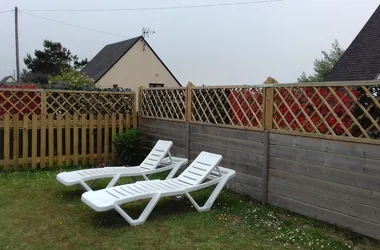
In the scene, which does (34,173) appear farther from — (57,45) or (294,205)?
(57,45)

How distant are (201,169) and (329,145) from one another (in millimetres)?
1755

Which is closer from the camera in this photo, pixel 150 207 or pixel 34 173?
pixel 150 207

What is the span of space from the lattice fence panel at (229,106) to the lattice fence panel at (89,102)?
2569 millimetres

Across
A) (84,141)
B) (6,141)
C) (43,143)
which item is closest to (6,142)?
(6,141)

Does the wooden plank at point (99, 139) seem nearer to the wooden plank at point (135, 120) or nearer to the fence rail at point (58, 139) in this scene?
the fence rail at point (58, 139)

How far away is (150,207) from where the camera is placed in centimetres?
419

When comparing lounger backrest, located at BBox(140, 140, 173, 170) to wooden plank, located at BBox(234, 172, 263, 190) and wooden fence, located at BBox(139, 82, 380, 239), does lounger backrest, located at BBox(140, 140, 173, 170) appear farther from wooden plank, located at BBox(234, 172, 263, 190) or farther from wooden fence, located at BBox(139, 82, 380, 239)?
wooden plank, located at BBox(234, 172, 263, 190)

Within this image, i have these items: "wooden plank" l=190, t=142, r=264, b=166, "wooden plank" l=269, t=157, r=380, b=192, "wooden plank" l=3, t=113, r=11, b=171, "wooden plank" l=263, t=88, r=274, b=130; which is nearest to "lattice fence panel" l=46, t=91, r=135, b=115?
"wooden plank" l=3, t=113, r=11, b=171

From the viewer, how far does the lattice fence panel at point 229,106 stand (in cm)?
512

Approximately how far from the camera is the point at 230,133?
5.50 m

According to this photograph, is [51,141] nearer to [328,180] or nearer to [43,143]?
[43,143]

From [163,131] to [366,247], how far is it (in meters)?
4.56

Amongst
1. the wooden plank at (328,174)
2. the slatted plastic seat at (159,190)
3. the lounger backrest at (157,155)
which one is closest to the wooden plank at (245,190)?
the slatted plastic seat at (159,190)

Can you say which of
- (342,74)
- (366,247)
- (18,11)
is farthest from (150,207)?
(18,11)
